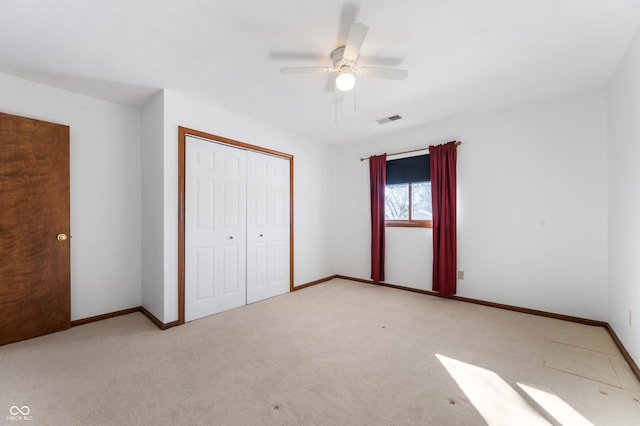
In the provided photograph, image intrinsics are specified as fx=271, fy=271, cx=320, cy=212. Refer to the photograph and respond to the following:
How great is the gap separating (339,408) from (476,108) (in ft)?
11.7

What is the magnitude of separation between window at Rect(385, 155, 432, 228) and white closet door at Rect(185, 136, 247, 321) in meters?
2.33

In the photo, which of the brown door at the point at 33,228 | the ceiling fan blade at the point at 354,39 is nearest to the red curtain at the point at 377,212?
the ceiling fan blade at the point at 354,39

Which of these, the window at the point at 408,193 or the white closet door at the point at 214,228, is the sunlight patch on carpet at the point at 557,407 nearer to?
the window at the point at 408,193

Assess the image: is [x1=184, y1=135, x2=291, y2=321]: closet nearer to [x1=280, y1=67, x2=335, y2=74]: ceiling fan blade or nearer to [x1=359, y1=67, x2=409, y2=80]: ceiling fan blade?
[x1=280, y1=67, x2=335, y2=74]: ceiling fan blade

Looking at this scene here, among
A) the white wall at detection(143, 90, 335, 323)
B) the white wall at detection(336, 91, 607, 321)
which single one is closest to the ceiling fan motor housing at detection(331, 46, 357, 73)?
the white wall at detection(143, 90, 335, 323)

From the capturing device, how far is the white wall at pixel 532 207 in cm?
293

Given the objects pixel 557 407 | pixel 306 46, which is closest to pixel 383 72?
pixel 306 46

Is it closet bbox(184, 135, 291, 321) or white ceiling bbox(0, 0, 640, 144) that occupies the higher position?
white ceiling bbox(0, 0, 640, 144)

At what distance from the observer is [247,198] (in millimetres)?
3656

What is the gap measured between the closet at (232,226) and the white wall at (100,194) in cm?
86

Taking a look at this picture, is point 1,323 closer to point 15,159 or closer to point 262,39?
point 15,159

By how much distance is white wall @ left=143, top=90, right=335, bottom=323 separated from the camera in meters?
2.91

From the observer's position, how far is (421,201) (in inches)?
164

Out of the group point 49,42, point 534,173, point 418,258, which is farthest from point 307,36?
point 418,258
